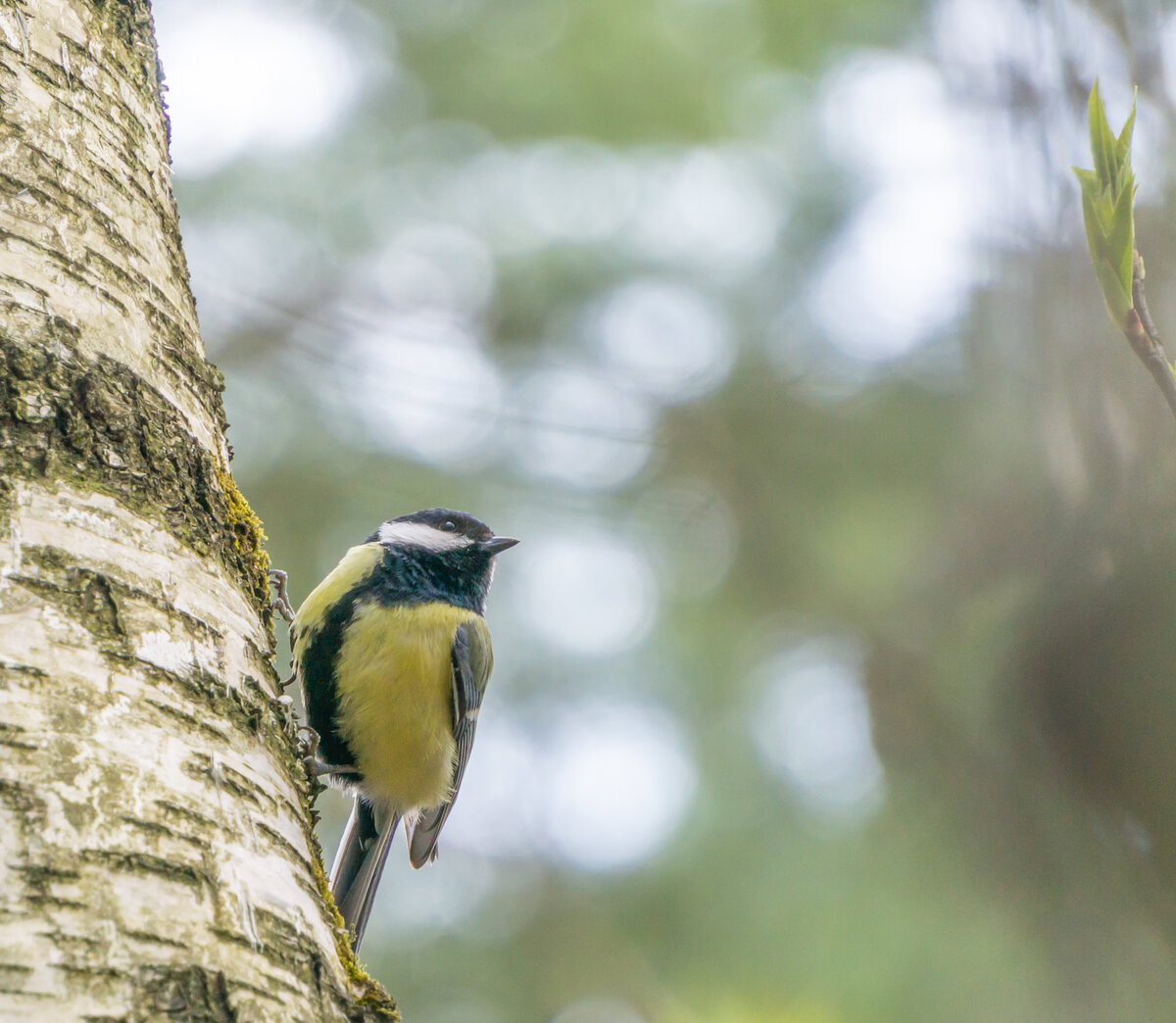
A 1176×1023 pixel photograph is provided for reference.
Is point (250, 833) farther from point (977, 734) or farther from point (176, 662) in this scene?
point (977, 734)

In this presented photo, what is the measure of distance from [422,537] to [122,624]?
6.27 feet

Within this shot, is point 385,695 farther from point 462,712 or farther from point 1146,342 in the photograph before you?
point 1146,342

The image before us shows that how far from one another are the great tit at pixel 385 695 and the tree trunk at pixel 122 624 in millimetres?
970

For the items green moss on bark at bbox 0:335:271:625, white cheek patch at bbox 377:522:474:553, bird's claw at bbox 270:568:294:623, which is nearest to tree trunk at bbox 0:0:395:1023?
green moss on bark at bbox 0:335:271:625

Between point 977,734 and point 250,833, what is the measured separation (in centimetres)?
172

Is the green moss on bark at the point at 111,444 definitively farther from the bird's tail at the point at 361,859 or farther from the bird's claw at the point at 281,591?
the bird's tail at the point at 361,859

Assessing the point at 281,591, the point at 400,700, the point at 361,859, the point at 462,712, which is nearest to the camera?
the point at 281,591

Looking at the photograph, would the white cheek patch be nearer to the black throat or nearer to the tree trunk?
the black throat

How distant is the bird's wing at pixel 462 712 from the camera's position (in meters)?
2.69

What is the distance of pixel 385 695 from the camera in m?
2.47

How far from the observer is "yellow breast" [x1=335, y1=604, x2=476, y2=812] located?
8.07ft

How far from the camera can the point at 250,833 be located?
104cm

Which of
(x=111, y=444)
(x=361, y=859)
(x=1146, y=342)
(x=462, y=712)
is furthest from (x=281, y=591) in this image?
(x=1146, y=342)

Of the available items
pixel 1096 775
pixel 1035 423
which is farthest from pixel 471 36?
pixel 1096 775
